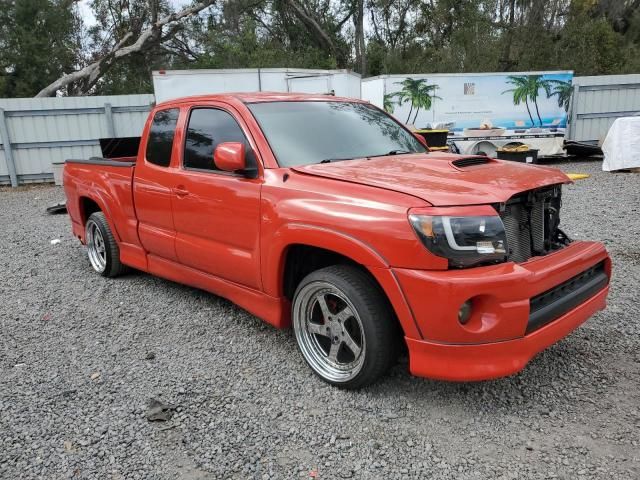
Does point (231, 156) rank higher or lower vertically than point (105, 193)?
higher

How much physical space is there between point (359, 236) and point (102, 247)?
12.5ft

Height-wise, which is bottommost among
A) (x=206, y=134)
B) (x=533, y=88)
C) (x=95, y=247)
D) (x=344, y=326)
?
(x=95, y=247)

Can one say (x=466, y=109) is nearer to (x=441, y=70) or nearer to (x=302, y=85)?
(x=302, y=85)

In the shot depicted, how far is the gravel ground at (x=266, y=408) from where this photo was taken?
2.55 m

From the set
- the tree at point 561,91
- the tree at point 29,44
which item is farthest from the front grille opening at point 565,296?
the tree at point 29,44

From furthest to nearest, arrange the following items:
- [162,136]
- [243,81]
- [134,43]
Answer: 1. [134,43]
2. [243,81]
3. [162,136]

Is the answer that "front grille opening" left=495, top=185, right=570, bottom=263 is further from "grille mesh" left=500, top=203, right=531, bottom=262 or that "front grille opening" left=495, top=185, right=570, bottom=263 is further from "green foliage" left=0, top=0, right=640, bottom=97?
"green foliage" left=0, top=0, right=640, bottom=97

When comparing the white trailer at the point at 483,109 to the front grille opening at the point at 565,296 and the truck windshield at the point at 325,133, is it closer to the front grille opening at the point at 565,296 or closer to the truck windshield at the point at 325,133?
the truck windshield at the point at 325,133

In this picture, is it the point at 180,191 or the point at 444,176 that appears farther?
the point at 180,191

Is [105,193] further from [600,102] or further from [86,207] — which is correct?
[600,102]

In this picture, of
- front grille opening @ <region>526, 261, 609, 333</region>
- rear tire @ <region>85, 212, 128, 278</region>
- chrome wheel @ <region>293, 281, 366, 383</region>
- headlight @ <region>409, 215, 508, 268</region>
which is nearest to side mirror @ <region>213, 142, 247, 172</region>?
chrome wheel @ <region>293, 281, 366, 383</region>

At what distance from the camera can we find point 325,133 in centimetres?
380

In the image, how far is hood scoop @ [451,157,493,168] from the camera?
341 cm

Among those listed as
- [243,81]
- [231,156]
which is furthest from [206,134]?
[243,81]
